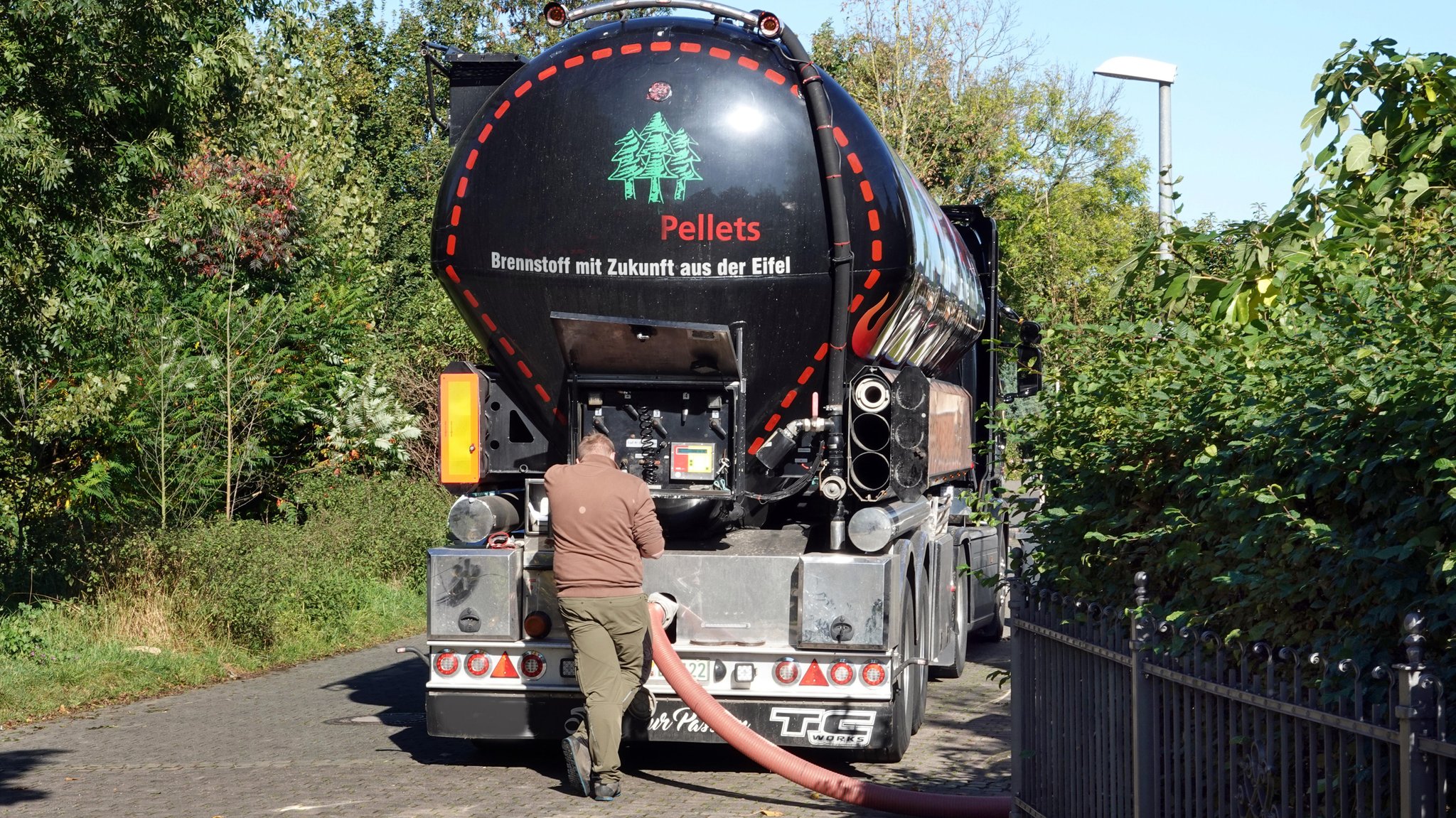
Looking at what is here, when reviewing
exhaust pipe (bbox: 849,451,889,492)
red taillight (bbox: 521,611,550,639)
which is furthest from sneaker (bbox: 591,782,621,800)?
exhaust pipe (bbox: 849,451,889,492)

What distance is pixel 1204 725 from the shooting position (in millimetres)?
4438

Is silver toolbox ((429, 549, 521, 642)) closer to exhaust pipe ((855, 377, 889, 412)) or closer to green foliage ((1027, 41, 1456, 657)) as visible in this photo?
A: exhaust pipe ((855, 377, 889, 412))

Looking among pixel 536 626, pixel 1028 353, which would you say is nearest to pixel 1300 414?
pixel 536 626

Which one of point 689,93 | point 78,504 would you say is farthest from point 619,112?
point 78,504

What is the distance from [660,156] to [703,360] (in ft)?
3.41

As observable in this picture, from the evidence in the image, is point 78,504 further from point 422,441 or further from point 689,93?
point 689,93

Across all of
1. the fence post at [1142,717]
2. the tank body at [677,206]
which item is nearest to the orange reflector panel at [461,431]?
the tank body at [677,206]

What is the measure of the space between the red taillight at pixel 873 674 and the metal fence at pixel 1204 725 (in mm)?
1074

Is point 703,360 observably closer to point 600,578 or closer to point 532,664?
point 600,578

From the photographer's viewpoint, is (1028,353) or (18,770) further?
(1028,353)

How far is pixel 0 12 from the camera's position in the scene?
8867mm

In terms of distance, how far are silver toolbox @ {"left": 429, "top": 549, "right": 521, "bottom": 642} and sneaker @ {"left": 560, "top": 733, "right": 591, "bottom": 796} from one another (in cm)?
69

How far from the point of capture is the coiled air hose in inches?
256

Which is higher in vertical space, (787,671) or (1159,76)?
(1159,76)
